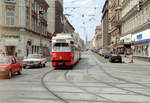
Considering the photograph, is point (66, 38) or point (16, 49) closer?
point (66, 38)

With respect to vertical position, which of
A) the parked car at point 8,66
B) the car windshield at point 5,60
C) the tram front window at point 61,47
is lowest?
the parked car at point 8,66

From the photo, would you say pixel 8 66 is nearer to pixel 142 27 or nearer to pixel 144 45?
pixel 144 45

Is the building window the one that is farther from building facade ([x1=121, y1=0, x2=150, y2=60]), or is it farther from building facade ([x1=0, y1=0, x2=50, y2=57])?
building facade ([x1=121, y1=0, x2=150, y2=60])

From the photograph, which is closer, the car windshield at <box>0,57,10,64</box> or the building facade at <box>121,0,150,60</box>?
the car windshield at <box>0,57,10,64</box>

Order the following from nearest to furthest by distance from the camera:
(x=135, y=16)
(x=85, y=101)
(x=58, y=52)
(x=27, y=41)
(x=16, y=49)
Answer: (x=85, y=101) → (x=58, y=52) → (x=16, y=49) → (x=27, y=41) → (x=135, y=16)

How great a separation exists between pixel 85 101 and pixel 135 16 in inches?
1297

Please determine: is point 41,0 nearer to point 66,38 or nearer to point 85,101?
point 66,38

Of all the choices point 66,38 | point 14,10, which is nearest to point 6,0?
point 14,10

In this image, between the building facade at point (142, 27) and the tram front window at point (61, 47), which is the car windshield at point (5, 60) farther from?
the building facade at point (142, 27)

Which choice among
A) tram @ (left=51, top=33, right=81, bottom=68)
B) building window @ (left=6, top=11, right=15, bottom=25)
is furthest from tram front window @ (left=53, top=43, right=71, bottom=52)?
building window @ (left=6, top=11, right=15, bottom=25)

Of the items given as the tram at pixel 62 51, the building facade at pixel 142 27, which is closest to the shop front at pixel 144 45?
the building facade at pixel 142 27

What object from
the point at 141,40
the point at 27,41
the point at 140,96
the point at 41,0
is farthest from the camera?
the point at 41,0

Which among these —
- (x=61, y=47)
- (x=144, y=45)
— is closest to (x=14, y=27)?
(x=61, y=47)

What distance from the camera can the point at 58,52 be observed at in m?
16.8
